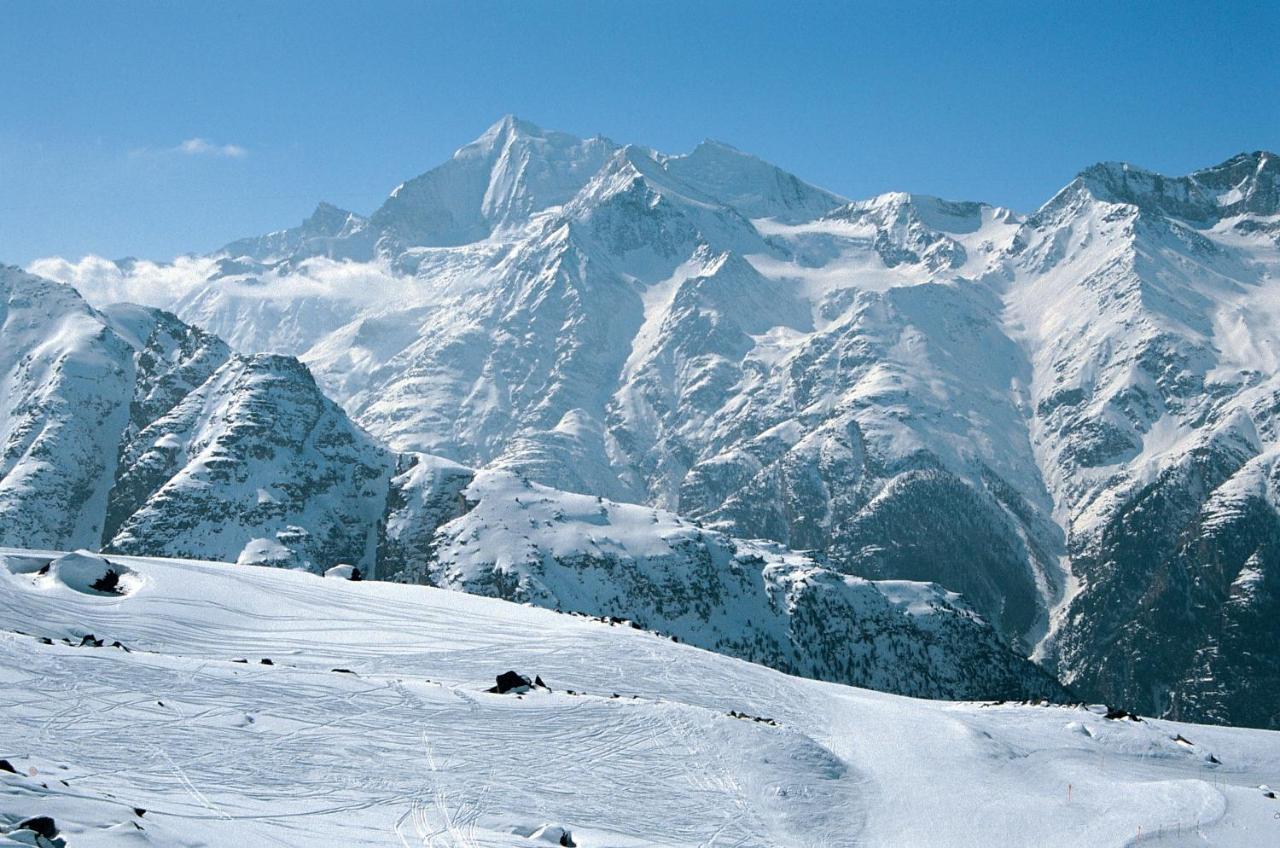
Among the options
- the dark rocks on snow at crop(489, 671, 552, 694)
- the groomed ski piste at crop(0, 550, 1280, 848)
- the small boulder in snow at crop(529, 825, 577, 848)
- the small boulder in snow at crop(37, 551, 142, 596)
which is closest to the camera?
the small boulder in snow at crop(529, 825, 577, 848)

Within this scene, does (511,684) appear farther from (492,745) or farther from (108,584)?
(108,584)

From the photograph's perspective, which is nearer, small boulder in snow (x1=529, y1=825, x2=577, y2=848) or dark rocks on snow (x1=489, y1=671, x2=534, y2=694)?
small boulder in snow (x1=529, y1=825, x2=577, y2=848)

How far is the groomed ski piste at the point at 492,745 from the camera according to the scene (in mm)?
35688

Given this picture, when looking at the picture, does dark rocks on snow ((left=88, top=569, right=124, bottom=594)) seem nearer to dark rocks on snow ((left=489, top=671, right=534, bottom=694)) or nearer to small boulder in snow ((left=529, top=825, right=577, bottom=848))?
dark rocks on snow ((left=489, top=671, right=534, bottom=694))

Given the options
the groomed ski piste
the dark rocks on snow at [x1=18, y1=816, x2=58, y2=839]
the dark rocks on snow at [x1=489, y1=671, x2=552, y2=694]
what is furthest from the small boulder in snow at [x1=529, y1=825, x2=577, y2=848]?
the dark rocks on snow at [x1=489, y1=671, x2=552, y2=694]

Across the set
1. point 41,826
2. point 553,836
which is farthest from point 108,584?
point 41,826

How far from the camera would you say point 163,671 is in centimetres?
4719

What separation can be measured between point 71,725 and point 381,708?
1133cm

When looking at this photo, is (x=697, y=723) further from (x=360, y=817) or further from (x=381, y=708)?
(x=360, y=817)

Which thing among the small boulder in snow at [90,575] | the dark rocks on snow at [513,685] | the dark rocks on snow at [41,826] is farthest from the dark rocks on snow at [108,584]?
the dark rocks on snow at [41,826]

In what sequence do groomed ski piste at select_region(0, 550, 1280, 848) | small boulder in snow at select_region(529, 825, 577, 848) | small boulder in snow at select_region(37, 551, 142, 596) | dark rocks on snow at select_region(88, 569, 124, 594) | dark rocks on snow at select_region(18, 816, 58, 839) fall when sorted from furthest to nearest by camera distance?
dark rocks on snow at select_region(88, 569, 124, 594)
small boulder in snow at select_region(37, 551, 142, 596)
groomed ski piste at select_region(0, 550, 1280, 848)
small boulder in snow at select_region(529, 825, 577, 848)
dark rocks on snow at select_region(18, 816, 58, 839)

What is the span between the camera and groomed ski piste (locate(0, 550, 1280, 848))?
35688mm

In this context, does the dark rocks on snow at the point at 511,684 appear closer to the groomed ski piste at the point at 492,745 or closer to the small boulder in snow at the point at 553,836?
the groomed ski piste at the point at 492,745

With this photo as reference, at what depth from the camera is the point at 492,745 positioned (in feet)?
145
